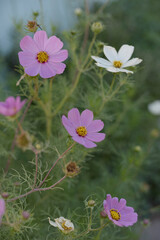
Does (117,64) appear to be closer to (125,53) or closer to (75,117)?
(125,53)

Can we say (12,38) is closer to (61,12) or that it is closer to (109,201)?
(61,12)

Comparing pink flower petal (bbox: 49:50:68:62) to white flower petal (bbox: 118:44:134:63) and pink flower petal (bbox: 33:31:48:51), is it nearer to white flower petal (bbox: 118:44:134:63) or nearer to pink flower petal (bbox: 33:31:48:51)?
pink flower petal (bbox: 33:31:48:51)

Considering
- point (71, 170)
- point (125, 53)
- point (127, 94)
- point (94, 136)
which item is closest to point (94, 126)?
point (94, 136)

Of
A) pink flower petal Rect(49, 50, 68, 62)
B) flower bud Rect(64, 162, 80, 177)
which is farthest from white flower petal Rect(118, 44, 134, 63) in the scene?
flower bud Rect(64, 162, 80, 177)

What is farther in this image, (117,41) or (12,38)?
(12,38)

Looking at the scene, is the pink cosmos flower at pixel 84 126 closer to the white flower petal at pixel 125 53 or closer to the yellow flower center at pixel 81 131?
the yellow flower center at pixel 81 131

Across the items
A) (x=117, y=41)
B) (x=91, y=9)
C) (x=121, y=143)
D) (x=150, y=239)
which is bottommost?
(x=150, y=239)

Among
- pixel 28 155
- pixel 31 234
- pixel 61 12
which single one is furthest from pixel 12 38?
pixel 31 234
